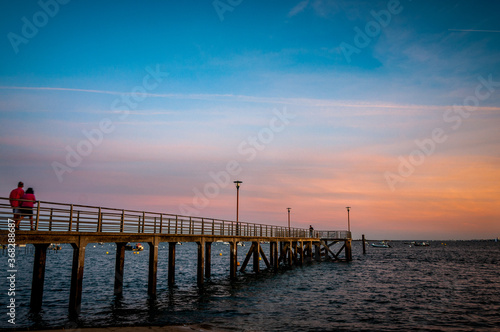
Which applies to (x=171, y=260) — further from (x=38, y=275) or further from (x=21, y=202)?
(x=21, y=202)

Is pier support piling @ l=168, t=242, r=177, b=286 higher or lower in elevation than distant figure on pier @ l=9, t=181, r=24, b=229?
lower

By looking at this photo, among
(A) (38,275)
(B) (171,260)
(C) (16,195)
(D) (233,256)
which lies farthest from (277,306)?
(C) (16,195)

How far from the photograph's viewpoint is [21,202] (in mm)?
15711

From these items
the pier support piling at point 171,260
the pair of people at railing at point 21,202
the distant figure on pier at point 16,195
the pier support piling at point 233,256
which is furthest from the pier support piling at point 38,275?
the pier support piling at point 233,256

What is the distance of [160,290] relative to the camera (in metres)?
26.6

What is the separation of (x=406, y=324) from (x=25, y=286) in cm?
2854

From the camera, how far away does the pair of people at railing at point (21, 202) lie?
14.8m

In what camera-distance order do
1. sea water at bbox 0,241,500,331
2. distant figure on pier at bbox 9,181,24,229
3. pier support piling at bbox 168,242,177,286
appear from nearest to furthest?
distant figure on pier at bbox 9,181,24,229 → sea water at bbox 0,241,500,331 → pier support piling at bbox 168,242,177,286

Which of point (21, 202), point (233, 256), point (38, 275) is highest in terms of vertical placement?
point (21, 202)

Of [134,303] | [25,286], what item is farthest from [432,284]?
[25,286]

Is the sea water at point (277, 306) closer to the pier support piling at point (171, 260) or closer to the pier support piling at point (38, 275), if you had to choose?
the pier support piling at point (38, 275)

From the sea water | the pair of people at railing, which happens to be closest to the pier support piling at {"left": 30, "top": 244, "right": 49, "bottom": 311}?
the sea water

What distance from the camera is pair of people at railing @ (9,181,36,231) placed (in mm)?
14820

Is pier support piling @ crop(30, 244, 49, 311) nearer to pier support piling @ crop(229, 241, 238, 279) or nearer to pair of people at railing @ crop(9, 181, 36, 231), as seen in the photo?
pair of people at railing @ crop(9, 181, 36, 231)
